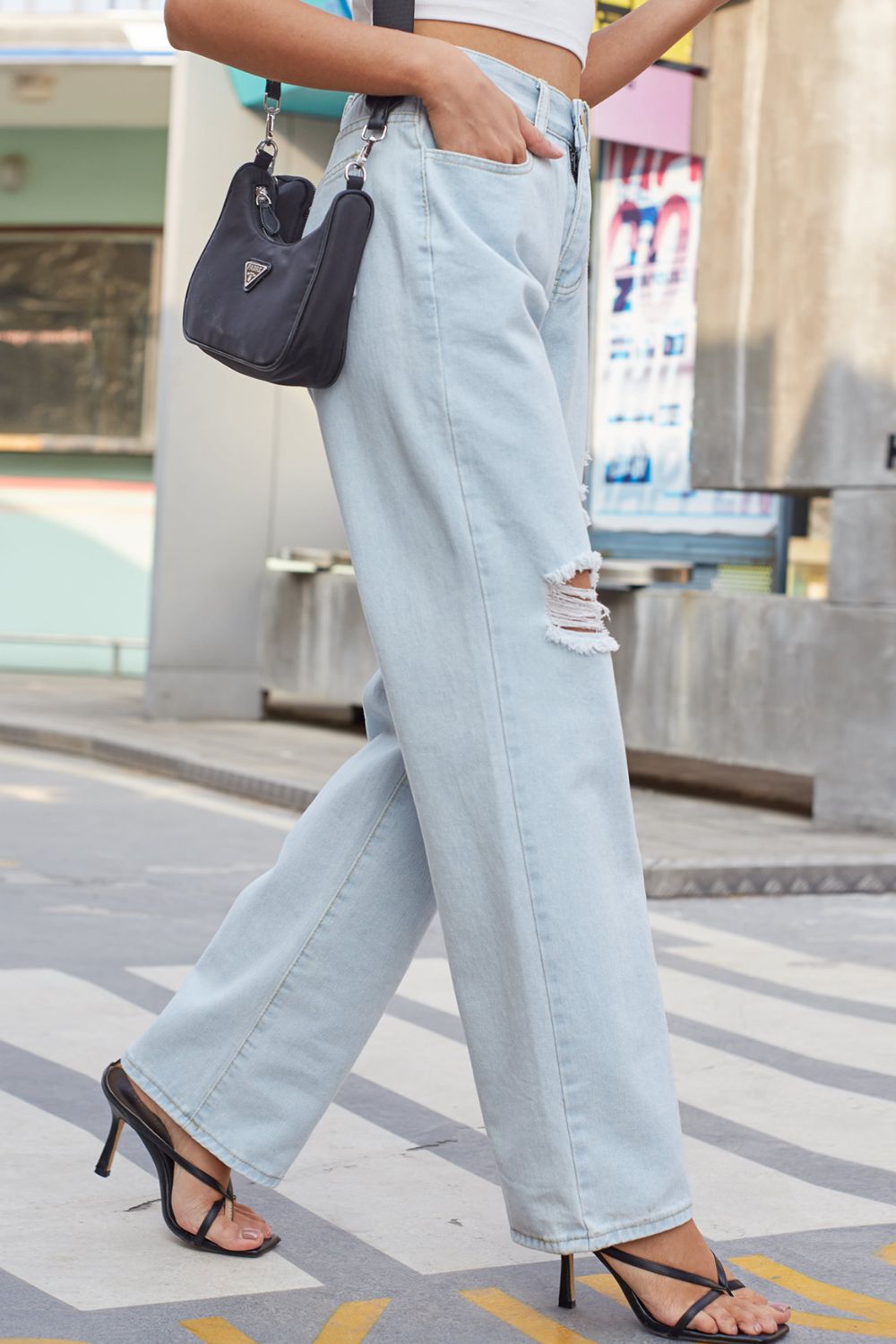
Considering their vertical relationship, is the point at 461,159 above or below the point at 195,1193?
above

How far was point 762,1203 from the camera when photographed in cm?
300

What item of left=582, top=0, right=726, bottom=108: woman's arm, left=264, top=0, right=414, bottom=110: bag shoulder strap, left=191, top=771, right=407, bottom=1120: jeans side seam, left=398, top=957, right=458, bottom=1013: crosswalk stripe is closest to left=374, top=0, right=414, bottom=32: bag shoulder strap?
left=264, top=0, right=414, bottom=110: bag shoulder strap

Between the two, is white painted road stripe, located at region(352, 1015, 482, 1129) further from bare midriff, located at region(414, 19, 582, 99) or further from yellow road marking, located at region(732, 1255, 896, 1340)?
bare midriff, located at region(414, 19, 582, 99)

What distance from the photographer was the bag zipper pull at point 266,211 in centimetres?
250

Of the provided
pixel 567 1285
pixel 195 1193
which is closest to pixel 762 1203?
pixel 567 1285

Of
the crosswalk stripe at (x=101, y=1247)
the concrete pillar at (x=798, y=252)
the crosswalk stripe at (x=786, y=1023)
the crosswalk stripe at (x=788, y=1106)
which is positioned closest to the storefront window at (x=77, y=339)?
the concrete pillar at (x=798, y=252)

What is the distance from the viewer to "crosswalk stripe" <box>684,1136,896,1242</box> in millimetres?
2885

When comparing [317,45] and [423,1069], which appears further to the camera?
[423,1069]

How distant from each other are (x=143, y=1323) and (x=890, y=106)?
6.86 m

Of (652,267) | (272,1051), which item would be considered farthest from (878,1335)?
(652,267)

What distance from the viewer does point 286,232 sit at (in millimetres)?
2525

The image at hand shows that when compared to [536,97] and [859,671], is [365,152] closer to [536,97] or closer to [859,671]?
[536,97]

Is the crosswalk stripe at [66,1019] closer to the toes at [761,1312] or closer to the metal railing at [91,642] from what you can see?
the toes at [761,1312]

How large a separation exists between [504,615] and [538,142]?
560 mm
